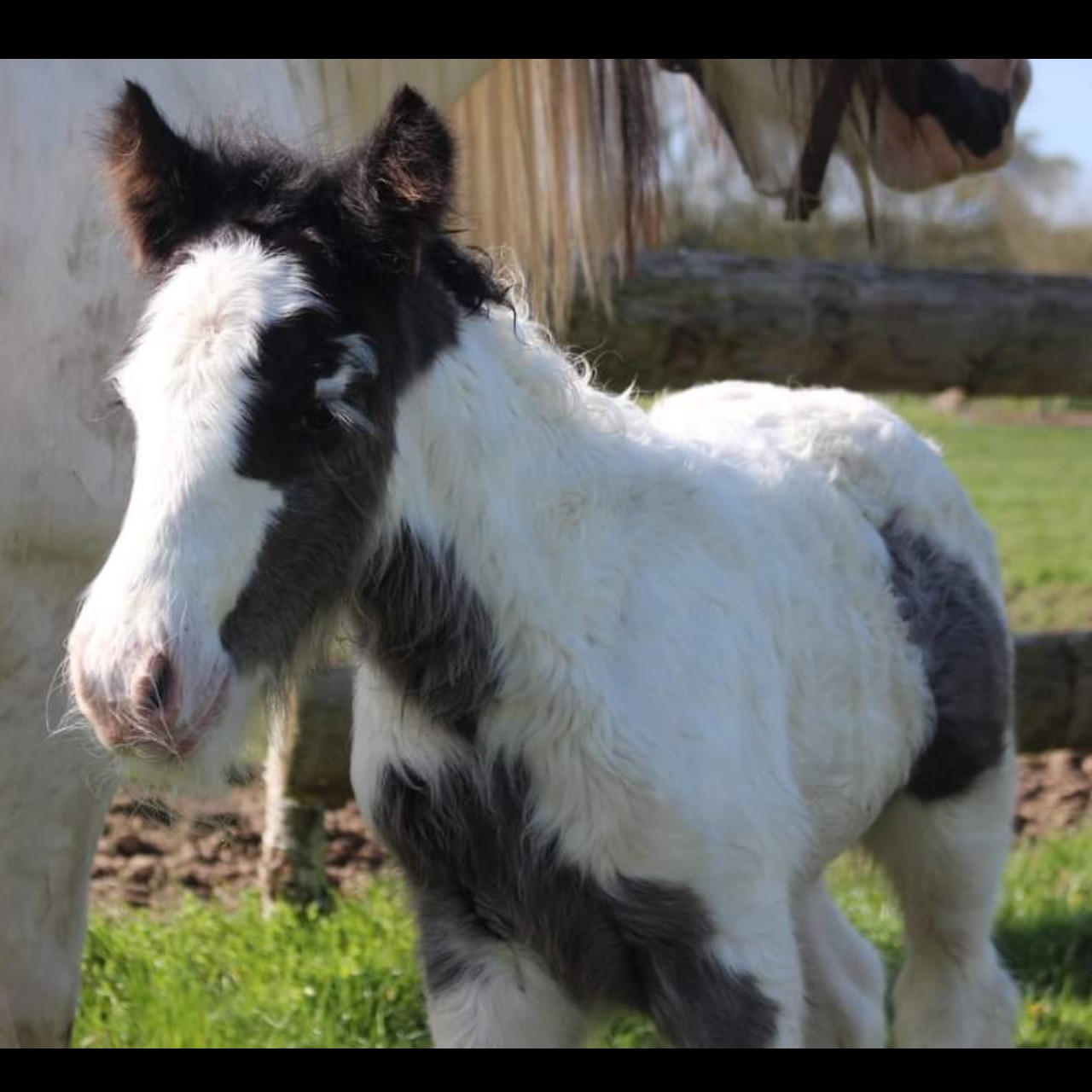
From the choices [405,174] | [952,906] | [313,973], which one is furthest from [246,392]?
[313,973]

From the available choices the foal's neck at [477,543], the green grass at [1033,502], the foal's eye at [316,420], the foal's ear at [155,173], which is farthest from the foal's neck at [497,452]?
the green grass at [1033,502]

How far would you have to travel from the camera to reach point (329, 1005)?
3.67 meters

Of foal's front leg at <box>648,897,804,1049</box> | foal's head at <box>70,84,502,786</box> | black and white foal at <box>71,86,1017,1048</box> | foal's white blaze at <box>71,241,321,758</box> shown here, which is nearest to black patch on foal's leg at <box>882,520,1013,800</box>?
black and white foal at <box>71,86,1017,1048</box>

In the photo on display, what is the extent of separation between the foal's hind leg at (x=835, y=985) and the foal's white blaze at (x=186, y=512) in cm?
163

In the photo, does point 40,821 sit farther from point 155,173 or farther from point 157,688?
point 155,173

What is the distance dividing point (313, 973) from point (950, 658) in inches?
66.9

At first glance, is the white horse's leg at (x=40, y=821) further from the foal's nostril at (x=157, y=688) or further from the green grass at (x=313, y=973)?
the foal's nostril at (x=157, y=688)

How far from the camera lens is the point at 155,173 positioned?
2205mm

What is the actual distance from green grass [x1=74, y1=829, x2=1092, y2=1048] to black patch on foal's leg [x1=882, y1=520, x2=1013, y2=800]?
0.47 metres

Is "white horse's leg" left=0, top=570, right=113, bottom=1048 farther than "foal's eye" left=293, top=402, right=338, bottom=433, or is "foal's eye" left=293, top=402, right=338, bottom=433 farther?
"white horse's leg" left=0, top=570, right=113, bottom=1048

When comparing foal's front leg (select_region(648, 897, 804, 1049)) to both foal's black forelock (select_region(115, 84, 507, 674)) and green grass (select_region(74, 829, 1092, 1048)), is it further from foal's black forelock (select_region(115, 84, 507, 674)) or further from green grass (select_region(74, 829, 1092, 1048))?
green grass (select_region(74, 829, 1092, 1048))

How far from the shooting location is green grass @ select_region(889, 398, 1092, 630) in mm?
8586

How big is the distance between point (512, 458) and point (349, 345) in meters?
0.37
